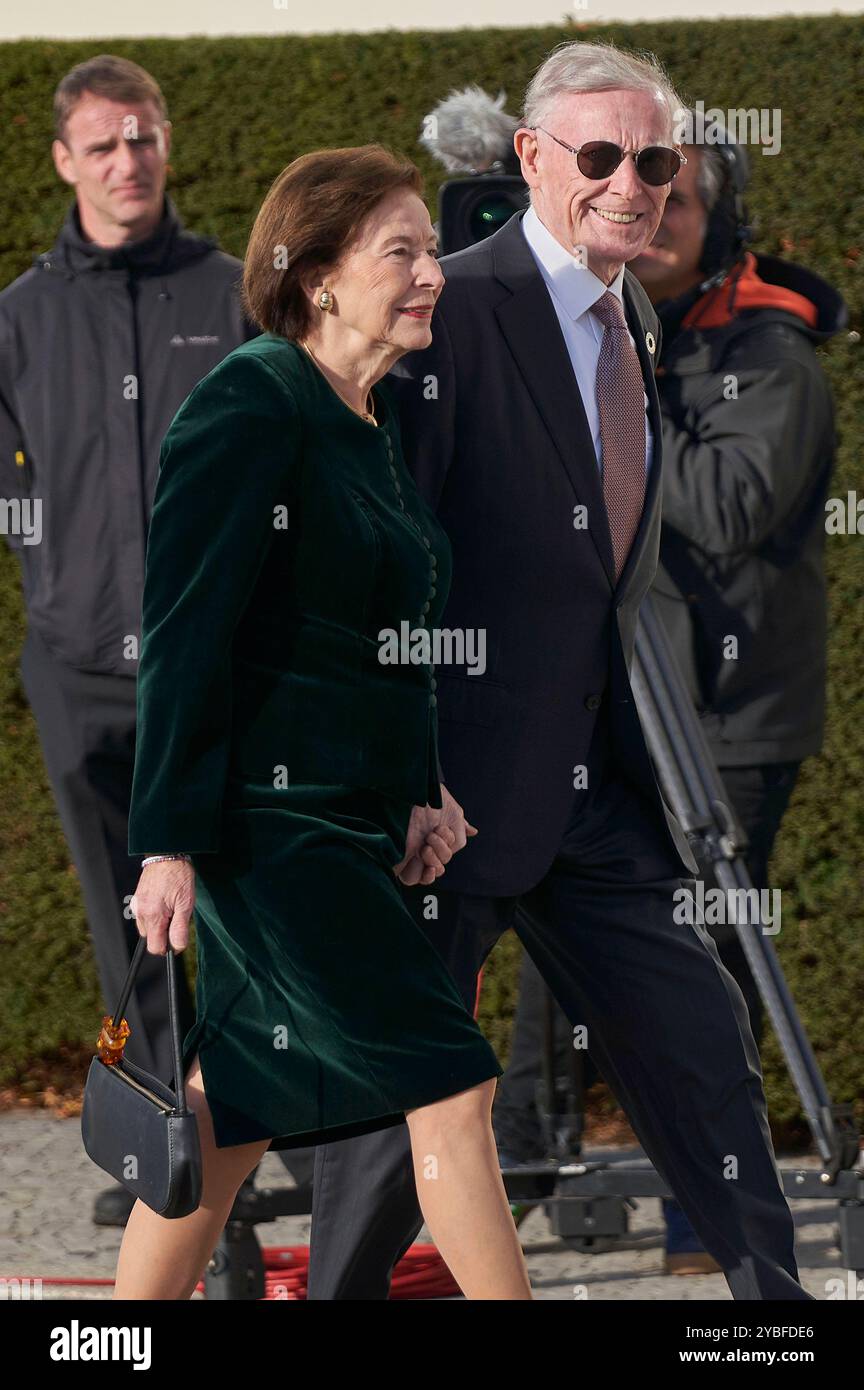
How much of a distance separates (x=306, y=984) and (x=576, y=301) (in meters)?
1.17

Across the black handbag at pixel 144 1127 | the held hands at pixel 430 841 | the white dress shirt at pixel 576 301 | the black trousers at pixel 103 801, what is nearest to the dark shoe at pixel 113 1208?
the black trousers at pixel 103 801

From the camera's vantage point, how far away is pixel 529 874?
11.0 ft

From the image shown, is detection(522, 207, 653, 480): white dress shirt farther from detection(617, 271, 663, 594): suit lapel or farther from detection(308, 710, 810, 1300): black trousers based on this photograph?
detection(308, 710, 810, 1300): black trousers

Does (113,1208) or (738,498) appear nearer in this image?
(738,498)

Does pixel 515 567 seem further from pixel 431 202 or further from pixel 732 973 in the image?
pixel 431 202

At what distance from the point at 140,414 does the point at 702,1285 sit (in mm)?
2168

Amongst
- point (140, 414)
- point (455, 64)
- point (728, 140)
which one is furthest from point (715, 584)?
point (455, 64)

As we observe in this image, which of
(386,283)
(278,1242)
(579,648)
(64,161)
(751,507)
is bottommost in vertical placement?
(278,1242)

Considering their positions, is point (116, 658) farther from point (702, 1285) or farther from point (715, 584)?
point (702, 1285)

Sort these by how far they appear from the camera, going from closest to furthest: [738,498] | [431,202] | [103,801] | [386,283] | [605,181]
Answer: [386,283] < [605,181] < [738,498] < [103,801] < [431,202]

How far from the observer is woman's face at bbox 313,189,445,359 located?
10.1 ft

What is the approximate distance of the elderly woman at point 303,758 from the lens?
288 centimetres

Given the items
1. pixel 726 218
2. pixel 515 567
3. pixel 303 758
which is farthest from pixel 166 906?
pixel 726 218

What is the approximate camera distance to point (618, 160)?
3336 mm
